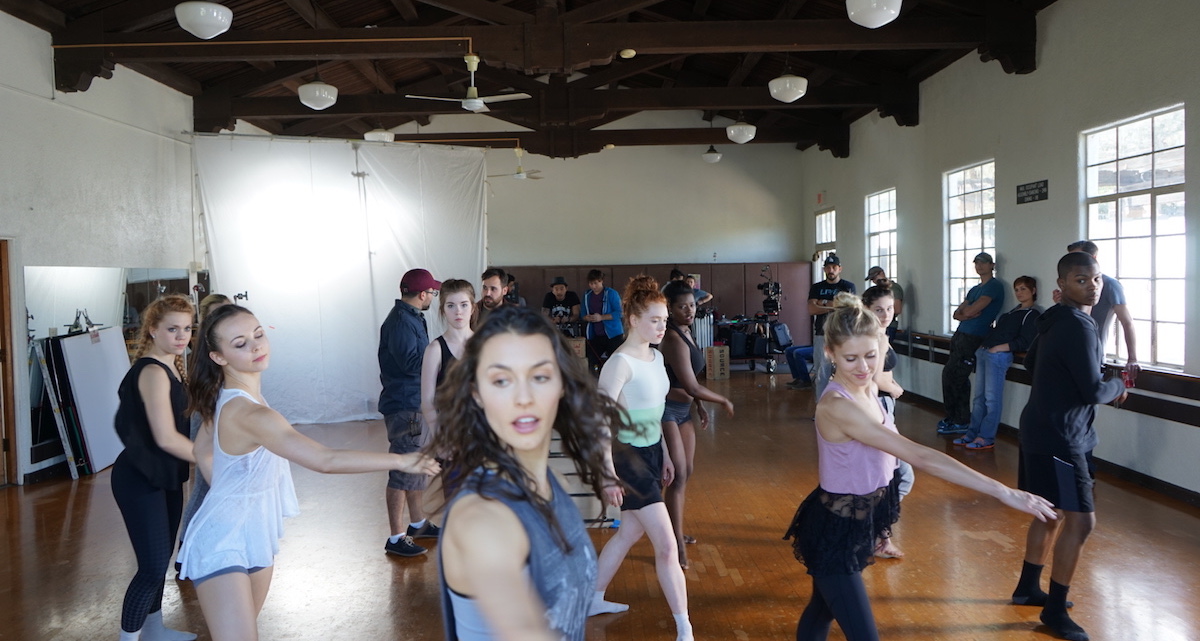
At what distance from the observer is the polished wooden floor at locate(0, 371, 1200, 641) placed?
3.64 m

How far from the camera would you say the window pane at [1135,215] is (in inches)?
235

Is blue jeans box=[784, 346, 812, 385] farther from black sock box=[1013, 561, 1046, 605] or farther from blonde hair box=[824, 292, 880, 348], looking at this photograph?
blonde hair box=[824, 292, 880, 348]

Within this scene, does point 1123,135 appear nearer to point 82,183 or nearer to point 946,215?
A: point 946,215

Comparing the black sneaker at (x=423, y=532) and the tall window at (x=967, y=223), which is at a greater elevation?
the tall window at (x=967, y=223)

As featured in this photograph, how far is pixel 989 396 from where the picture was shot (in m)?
7.32

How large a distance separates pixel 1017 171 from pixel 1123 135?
1.41 meters

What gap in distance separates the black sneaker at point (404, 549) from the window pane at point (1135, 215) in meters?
5.38

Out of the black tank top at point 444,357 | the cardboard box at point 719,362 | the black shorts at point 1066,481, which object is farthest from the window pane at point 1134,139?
the cardboard box at point 719,362

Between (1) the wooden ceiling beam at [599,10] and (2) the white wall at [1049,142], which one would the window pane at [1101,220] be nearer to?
(2) the white wall at [1049,142]

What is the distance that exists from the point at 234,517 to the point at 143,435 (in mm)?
1073

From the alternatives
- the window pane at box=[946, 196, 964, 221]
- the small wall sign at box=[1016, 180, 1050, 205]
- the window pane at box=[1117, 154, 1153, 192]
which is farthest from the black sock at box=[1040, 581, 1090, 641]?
the window pane at box=[946, 196, 964, 221]

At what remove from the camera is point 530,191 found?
49.9 feet

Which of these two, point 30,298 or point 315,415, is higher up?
point 30,298

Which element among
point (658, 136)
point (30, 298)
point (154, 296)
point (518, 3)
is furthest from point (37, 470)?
point (658, 136)
